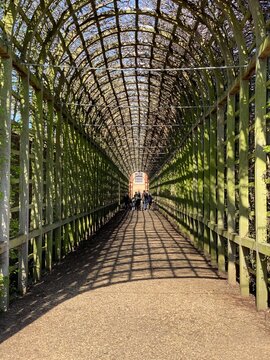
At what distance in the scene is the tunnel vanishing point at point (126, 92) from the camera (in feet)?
19.8

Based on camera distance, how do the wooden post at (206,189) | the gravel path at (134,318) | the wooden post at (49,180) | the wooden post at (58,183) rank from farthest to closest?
the wooden post at (206,189)
the wooden post at (58,183)
the wooden post at (49,180)
the gravel path at (134,318)

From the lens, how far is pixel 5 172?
6.01 meters

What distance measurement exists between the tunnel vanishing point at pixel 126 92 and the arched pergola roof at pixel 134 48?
4 centimetres

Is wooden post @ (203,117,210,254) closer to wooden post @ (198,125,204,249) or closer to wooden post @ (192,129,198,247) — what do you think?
wooden post @ (198,125,204,249)

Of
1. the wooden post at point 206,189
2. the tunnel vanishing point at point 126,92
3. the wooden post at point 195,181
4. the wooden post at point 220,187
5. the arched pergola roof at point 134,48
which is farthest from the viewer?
the wooden post at point 195,181

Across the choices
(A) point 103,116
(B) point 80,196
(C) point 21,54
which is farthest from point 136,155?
(C) point 21,54

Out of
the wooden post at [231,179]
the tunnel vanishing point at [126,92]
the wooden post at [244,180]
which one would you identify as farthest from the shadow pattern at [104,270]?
the wooden post at [244,180]

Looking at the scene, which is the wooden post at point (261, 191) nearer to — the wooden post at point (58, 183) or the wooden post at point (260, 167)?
the wooden post at point (260, 167)

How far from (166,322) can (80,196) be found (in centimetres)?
974

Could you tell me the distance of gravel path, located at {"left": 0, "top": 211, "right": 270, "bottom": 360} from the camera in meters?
4.44

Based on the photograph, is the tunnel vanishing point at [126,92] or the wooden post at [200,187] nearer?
the tunnel vanishing point at [126,92]

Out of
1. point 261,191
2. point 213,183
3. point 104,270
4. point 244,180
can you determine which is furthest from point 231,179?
point 104,270

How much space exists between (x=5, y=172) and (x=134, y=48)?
890cm

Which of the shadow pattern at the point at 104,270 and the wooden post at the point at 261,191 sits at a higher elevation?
the wooden post at the point at 261,191
